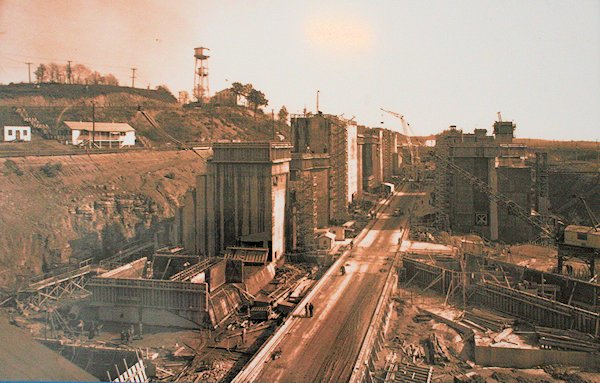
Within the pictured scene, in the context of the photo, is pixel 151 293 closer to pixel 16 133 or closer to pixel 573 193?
pixel 16 133

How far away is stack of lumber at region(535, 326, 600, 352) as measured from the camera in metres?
17.3

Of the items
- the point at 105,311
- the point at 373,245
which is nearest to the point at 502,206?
the point at 373,245

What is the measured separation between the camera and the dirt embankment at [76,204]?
27453 millimetres

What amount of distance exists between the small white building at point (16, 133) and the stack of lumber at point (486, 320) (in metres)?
36.6

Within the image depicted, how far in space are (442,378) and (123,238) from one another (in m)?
23.4

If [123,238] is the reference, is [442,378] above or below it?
below

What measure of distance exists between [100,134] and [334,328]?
3500 cm

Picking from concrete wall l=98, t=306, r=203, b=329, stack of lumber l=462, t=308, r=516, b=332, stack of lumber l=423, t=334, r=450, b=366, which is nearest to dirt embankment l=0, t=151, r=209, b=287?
concrete wall l=98, t=306, r=203, b=329

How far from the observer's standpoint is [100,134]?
46.1 m

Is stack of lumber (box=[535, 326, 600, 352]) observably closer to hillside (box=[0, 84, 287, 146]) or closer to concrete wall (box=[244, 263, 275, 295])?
concrete wall (box=[244, 263, 275, 295])

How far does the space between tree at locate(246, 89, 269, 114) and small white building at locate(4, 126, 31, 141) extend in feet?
125

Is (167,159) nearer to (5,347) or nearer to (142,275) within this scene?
(142,275)

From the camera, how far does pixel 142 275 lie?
24.8 meters

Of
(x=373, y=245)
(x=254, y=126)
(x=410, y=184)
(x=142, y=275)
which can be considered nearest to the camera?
(x=142, y=275)
